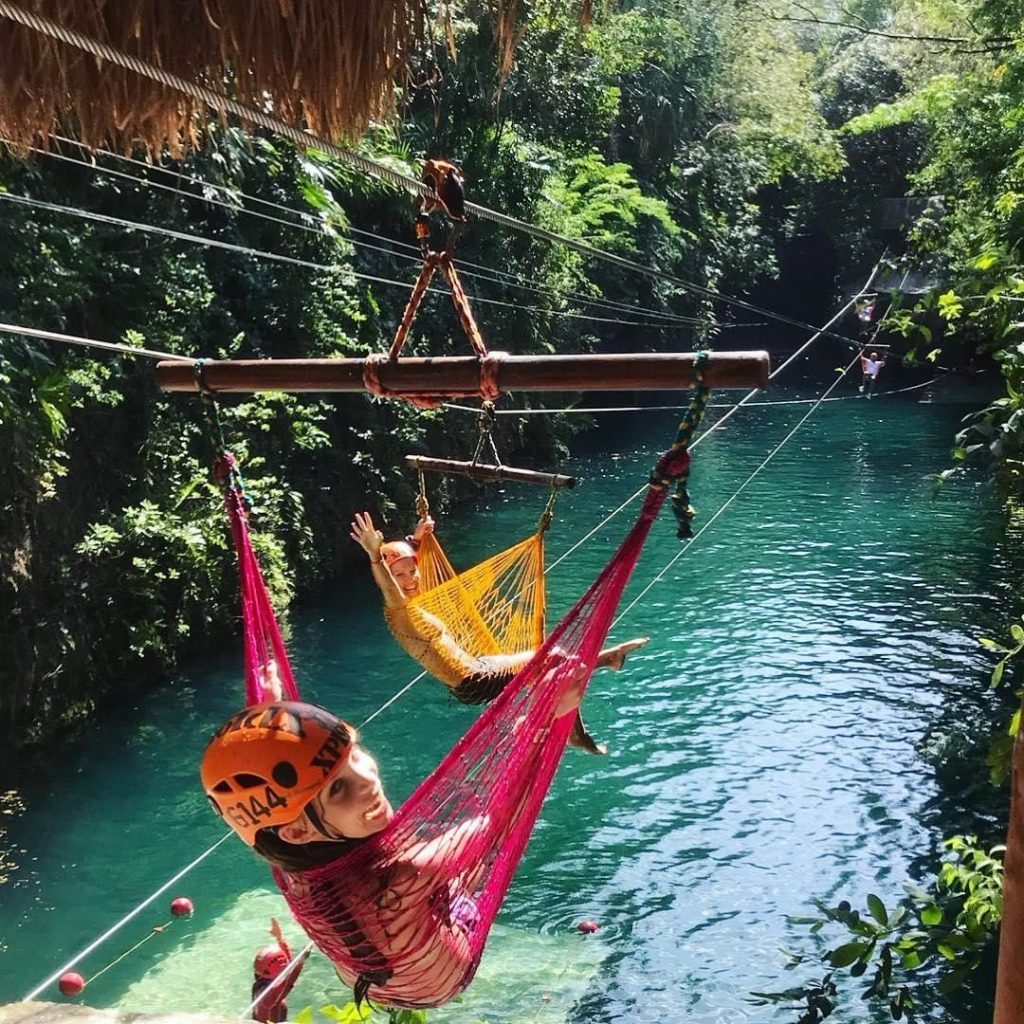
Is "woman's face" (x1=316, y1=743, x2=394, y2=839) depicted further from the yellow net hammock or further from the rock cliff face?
the yellow net hammock

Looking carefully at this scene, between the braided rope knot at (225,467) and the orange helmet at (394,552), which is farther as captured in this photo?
the orange helmet at (394,552)

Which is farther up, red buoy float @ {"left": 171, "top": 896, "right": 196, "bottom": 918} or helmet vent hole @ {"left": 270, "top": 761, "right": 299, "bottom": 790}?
helmet vent hole @ {"left": 270, "top": 761, "right": 299, "bottom": 790}

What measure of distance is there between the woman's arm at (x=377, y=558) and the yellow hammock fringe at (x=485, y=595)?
0.05 metres

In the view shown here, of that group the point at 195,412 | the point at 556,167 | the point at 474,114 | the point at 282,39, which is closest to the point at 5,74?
the point at 282,39

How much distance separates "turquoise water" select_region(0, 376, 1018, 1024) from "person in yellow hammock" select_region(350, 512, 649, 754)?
5.12 feet

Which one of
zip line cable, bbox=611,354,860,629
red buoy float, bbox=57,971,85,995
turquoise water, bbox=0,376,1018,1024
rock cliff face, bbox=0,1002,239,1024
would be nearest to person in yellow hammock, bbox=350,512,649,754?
zip line cable, bbox=611,354,860,629

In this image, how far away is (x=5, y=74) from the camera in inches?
68.9

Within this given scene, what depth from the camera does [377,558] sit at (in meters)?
2.35

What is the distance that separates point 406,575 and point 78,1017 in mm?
1220

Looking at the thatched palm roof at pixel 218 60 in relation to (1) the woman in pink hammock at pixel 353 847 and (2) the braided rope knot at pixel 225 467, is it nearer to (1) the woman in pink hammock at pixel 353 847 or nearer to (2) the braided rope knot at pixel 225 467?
(2) the braided rope knot at pixel 225 467

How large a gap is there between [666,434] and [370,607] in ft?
22.5

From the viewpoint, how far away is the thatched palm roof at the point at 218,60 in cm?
162

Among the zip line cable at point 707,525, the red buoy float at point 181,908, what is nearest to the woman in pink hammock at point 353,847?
the zip line cable at point 707,525

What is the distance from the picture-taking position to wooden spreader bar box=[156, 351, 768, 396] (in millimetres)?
1188
